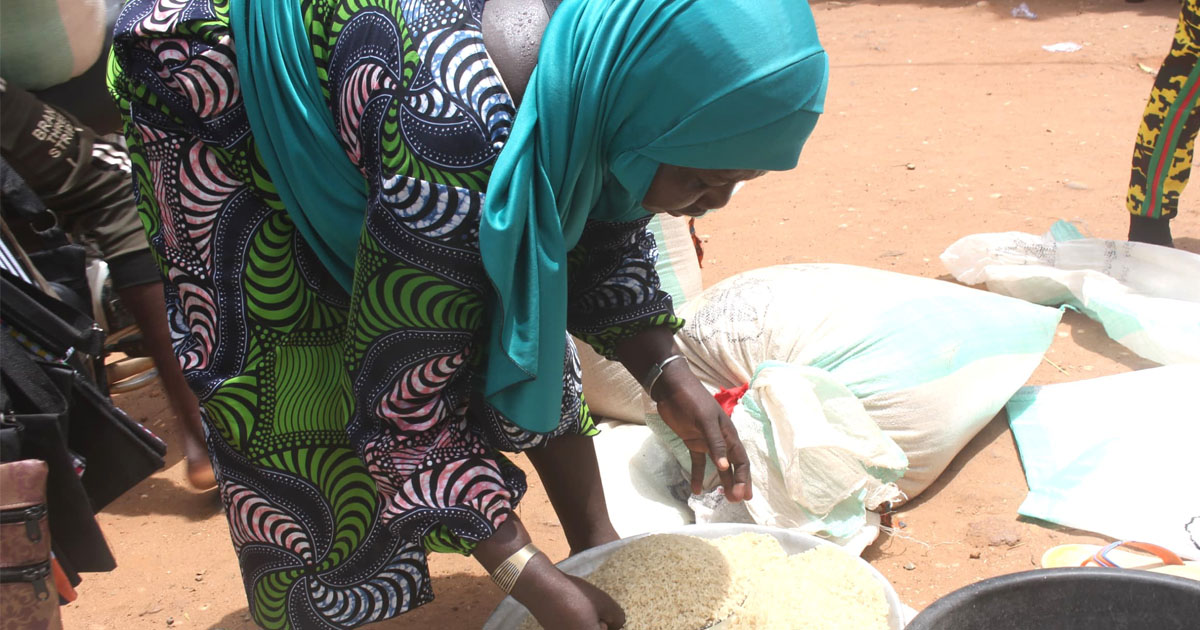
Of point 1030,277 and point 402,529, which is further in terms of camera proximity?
point 1030,277

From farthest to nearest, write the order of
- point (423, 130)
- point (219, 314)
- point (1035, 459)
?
point (1035, 459) → point (219, 314) → point (423, 130)

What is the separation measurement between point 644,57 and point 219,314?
765mm

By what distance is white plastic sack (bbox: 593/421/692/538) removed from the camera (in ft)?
7.91

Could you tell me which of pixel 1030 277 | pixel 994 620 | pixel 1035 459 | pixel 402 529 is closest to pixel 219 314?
pixel 402 529

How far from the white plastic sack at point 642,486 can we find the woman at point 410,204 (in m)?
0.82

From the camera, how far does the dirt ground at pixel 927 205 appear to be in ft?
7.84

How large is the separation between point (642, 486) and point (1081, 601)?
4.10 feet

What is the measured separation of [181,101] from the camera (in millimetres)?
1394

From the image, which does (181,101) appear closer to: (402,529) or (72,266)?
(402,529)

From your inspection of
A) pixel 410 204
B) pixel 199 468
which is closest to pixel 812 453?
pixel 410 204

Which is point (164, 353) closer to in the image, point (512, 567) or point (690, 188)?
point (512, 567)

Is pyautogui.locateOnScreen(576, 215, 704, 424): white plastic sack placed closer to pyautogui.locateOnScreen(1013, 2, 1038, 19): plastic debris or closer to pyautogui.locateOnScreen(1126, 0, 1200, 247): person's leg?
pyautogui.locateOnScreen(1126, 0, 1200, 247): person's leg

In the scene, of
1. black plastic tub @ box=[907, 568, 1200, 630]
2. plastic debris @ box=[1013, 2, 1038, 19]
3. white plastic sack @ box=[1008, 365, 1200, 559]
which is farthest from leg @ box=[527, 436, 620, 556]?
plastic debris @ box=[1013, 2, 1038, 19]

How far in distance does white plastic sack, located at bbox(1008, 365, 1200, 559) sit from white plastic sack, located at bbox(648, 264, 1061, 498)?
142mm
